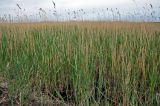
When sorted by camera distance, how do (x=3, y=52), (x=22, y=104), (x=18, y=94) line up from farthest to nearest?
(x=3, y=52), (x=18, y=94), (x=22, y=104)

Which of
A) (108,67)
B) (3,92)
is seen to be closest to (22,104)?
(3,92)

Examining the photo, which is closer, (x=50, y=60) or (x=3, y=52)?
(x=50, y=60)

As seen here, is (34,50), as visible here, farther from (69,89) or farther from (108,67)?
(108,67)

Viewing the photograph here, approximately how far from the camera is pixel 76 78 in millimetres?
2580

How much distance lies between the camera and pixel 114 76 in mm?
2867

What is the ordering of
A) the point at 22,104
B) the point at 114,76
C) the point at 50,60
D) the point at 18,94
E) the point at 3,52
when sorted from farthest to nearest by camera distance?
the point at 3,52, the point at 50,60, the point at 114,76, the point at 18,94, the point at 22,104

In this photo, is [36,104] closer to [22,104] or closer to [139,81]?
[22,104]

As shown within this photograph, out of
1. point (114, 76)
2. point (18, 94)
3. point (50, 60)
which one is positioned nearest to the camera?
point (18, 94)

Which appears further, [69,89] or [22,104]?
[69,89]

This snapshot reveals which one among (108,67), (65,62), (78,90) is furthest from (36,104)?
(108,67)

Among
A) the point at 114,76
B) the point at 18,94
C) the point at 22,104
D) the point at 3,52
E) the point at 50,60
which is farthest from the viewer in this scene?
the point at 3,52

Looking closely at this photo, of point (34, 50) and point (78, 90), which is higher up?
point (34, 50)

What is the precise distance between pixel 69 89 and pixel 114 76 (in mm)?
497

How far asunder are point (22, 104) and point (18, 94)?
18 centimetres
